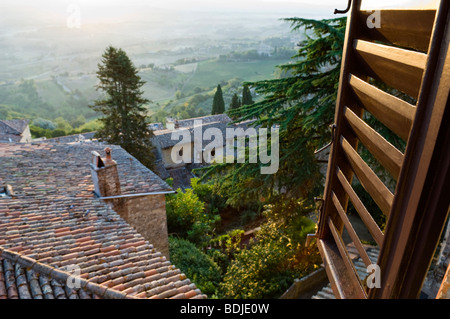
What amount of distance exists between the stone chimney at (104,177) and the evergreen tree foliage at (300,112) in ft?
7.41

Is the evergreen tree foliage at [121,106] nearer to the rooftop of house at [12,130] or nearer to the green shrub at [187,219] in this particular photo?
the green shrub at [187,219]

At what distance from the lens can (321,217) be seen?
85.2 inches

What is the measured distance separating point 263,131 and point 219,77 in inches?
2865

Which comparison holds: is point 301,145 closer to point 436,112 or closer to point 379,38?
point 379,38

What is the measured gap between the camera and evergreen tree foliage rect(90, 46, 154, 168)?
17734mm

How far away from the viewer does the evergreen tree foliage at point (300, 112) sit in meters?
6.29

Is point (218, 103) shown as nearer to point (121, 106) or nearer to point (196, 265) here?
point (121, 106)

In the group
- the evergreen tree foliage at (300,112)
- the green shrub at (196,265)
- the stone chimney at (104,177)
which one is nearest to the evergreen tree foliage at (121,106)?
the green shrub at (196,265)

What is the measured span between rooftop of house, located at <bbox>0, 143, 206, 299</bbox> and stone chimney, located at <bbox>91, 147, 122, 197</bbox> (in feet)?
0.94

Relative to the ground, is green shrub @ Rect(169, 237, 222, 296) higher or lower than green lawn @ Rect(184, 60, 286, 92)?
higher

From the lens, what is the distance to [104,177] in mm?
7051

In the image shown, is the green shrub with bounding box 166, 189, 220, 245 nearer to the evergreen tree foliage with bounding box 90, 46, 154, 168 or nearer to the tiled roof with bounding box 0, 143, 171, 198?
the tiled roof with bounding box 0, 143, 171, 198

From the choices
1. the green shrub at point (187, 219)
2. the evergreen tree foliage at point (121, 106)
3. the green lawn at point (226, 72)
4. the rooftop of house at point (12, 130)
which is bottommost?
the green lawn at point (226, 72)

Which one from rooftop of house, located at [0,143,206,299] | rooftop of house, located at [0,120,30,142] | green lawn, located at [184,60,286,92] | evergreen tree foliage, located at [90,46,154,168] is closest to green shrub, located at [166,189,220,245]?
rooftop of house, located at [0,143,206,299]
